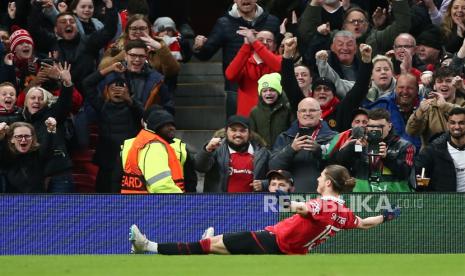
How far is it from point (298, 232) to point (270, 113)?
3720 mm

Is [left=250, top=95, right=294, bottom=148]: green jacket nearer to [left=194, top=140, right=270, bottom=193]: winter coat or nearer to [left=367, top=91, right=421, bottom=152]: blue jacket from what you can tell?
[left=194, top=140, right=270, bottom=193]: winter coat

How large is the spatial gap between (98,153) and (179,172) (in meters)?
1.89

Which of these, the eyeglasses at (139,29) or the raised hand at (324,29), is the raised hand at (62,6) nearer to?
the eyeglasses at (139,29)

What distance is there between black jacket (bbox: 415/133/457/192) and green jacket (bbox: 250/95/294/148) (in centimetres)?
187

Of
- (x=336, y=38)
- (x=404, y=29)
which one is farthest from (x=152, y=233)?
(x=404, y=29)

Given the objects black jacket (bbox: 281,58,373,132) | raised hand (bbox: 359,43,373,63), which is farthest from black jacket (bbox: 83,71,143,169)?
raised hand (bbox: 359,43,373,63)

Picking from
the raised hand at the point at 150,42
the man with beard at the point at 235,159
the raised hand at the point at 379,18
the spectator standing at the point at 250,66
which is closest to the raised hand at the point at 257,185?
the man with beard at the point at 235,159

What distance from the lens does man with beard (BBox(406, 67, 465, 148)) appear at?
1592 centimetres

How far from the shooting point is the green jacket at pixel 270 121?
16.5m

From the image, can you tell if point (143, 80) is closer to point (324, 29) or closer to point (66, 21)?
point (66, 21)

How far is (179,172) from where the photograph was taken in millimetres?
15273
